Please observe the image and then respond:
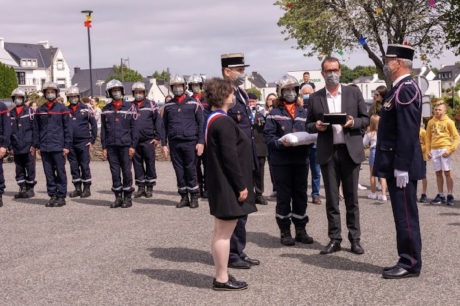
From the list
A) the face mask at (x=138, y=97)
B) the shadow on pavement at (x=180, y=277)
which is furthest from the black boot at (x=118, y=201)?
the shadow on pavement at (x=180, y=277)

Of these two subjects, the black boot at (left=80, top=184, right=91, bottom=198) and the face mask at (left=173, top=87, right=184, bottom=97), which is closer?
the face mask at (left=173, top=87, right=184, bottom=97)

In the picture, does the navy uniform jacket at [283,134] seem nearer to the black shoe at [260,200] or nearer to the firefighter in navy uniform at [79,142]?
the black shoe at [260,200]

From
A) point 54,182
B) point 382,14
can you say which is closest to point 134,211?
point 54,182

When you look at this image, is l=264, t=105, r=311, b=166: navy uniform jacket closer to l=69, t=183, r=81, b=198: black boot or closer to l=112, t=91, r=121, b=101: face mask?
l=112, t=91, r=121, b=101: face mask

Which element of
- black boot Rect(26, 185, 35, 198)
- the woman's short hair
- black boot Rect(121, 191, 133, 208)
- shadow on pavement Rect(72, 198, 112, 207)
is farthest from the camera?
black boot Rect(26, 185, 35, 198)

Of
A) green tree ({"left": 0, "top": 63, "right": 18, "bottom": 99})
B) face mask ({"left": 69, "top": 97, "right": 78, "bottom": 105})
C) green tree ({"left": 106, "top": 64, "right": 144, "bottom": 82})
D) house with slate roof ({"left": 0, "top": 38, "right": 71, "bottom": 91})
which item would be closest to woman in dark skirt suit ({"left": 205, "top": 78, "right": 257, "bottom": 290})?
face mask ({"left": 69, "top": 97, "right": 78, "bottom": 105})

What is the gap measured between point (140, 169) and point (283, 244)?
5.72 m

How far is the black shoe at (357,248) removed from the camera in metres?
7.16

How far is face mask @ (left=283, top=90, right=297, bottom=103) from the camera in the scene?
8133 millimetres

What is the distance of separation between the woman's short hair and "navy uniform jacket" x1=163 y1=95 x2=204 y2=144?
518 cm

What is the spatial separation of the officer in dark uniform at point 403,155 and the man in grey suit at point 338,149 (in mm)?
875

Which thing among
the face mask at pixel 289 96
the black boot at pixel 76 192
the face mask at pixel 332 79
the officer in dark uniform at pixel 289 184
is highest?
the face mask at pixel 332 79

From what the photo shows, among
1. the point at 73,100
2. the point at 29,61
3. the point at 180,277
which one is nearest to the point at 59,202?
the point at 73,100

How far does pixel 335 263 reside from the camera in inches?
267
